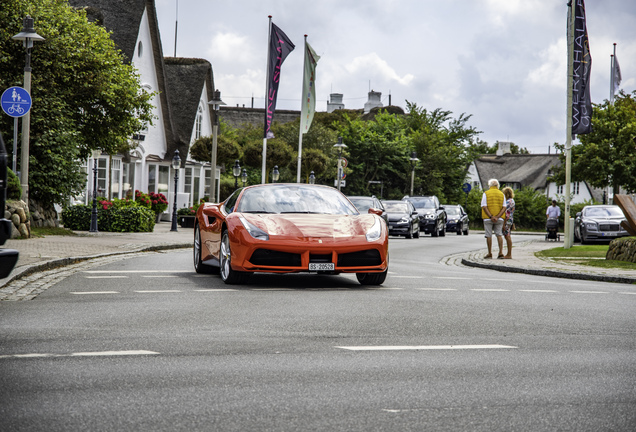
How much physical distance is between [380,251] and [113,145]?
1875 centimetres

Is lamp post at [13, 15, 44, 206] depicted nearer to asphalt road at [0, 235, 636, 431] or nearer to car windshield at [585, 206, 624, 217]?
asphalt road at [0, 235, 636, 431]

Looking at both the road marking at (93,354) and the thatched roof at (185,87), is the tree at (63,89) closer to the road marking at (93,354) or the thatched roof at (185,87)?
the road marking at (93,354)

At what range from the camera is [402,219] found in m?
34.3

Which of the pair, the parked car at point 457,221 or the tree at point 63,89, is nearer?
the tree at point 63,89

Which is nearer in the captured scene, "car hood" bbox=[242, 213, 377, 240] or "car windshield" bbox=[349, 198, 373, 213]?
"car hood" bbox=[242, 213, 377, 240]

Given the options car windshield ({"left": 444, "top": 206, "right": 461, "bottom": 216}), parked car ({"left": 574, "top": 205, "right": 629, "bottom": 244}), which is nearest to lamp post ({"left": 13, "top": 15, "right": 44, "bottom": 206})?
parked car ({"left": 574, "top": 205, "right": 629, "bottom": 244})

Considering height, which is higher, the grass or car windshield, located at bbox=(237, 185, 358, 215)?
car windshield, located at bbox=(237, 185, 358, 215)

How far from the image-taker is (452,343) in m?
6.88

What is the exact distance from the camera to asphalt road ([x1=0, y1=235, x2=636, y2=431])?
14.5 ft

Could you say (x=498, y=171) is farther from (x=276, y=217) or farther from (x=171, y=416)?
(x=171, y=416)

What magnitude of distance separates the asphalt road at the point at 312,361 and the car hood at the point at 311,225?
2.39 feet

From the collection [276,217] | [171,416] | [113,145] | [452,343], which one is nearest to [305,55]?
[113,145]

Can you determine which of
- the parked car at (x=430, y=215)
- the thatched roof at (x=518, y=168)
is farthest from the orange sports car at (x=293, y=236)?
the thatched roof at (x=518, y=168)

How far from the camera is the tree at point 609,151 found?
4716 cm
